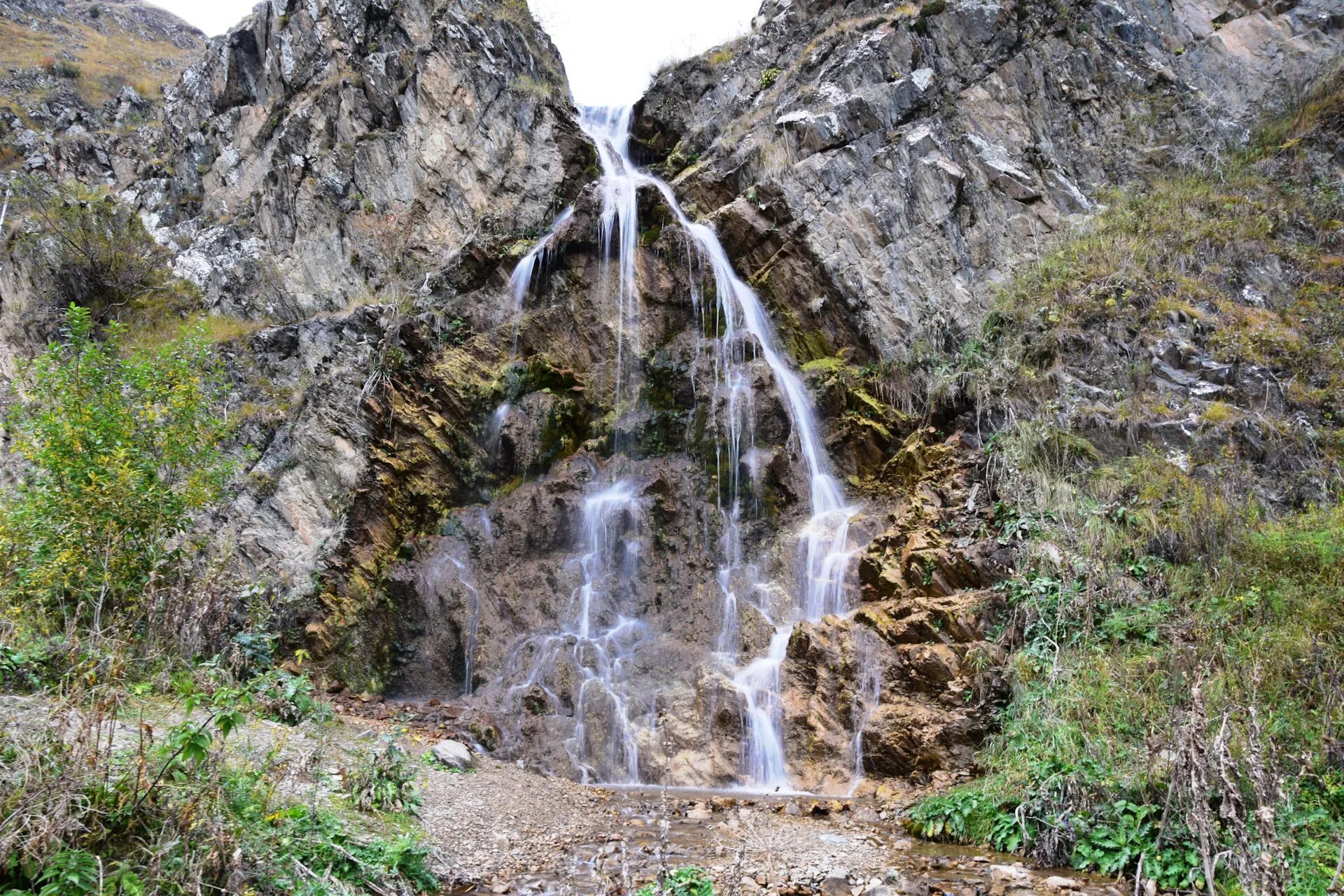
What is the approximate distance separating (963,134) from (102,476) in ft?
55.5

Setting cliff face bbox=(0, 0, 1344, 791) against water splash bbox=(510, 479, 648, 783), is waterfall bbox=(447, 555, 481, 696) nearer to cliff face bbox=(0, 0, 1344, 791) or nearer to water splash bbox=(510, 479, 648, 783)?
cliff face bbox=(0, 0, 1344, 791)

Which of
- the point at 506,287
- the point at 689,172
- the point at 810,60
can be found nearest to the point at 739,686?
the point at 506,287

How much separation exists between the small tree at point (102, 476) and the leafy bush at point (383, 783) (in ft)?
8.14

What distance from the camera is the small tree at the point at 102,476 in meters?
7.25

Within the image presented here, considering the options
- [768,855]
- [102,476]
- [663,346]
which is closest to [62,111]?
[663,346]

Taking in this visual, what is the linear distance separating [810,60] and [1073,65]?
6.24 metres

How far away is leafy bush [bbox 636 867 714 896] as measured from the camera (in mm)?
4883

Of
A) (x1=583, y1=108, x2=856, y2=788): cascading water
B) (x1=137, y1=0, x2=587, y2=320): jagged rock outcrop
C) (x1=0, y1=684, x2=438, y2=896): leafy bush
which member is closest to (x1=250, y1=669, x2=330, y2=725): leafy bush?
(x1=0, y1=684, x2=438, y2=896): leafy bush


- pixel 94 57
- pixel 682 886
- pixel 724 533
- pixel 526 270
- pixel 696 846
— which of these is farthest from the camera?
pixel 94 57

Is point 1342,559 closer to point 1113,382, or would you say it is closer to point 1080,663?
point 1080,663

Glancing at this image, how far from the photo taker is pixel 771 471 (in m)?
13.3

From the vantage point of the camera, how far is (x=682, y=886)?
16.7ft

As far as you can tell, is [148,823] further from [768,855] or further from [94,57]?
[94,57]

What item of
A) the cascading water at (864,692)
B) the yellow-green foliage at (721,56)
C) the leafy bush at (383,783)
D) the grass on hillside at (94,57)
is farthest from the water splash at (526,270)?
the grass on hillside at (94,57)
